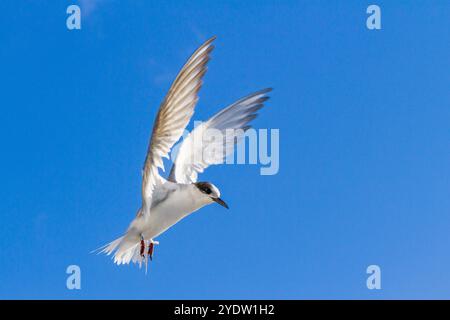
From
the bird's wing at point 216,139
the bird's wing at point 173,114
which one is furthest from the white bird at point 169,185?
the bird's wing at point 216,139

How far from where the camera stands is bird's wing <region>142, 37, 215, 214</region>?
20.1 ft

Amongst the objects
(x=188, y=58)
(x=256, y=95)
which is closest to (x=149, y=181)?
(x=188, y=58)

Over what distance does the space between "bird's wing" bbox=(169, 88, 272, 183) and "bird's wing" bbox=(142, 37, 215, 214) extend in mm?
886

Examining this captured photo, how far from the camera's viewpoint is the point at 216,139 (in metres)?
7.45

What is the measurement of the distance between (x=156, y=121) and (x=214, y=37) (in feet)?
3.05

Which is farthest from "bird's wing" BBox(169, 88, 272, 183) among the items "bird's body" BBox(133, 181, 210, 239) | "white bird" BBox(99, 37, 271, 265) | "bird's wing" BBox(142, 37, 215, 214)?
"bird's wing" BBox(142, 37, 215, 214)

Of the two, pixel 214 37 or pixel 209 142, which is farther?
pixel 209 142

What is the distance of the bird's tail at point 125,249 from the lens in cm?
682

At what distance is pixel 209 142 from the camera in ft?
24.6

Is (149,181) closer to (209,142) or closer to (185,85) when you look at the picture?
(185,85)

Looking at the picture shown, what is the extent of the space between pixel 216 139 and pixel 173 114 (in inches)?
47.0
